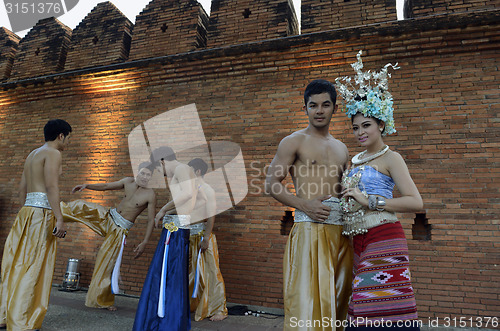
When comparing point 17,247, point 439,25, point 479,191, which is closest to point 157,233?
point 17,247

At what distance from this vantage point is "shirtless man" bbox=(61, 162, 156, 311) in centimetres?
462

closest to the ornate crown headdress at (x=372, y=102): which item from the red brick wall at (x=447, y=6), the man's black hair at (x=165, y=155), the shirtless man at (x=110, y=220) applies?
the man's black hair at (x=165, y=155)

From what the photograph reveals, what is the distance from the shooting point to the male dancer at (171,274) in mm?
3266

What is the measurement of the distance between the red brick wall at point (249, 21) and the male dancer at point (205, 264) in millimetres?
2723

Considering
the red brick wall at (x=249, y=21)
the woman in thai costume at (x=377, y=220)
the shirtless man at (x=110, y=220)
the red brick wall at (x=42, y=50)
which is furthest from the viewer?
the red brick wall at (x=42, y=50)

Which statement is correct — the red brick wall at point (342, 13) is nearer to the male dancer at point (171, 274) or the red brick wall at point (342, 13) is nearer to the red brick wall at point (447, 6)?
the red brick wall at point (447, 6)

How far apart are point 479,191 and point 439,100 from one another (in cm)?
145

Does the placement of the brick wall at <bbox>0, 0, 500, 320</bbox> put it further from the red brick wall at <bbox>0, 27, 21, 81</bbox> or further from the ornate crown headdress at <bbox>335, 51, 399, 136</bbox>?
the ornate crown headdress at <bbox>335, 51, 399, 136</bbox>

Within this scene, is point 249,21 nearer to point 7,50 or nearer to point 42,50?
point 42,50

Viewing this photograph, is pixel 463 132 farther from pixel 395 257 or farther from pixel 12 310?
pixel 12 310

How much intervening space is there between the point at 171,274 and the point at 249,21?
4.80 m

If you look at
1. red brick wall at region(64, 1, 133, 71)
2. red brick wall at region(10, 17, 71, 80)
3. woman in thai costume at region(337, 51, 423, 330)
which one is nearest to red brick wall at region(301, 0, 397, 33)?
woman in thai costume at region(337, 51, 423, 330)

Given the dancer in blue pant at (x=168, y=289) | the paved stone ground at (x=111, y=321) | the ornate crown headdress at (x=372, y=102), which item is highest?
the ornate crown headdress at (x=372, y=102)

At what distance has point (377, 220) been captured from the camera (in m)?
2.18
